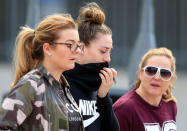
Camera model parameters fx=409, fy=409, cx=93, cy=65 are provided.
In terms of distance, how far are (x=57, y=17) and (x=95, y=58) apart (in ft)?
1.69

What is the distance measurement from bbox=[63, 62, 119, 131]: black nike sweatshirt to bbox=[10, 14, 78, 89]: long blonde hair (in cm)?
46

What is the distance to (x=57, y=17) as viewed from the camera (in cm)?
221

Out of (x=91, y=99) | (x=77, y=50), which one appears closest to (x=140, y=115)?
(x=91, y=99)

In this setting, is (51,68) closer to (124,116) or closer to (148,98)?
(124,116)

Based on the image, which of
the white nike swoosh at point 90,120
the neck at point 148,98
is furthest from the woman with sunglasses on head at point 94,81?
the neck at point 148,98

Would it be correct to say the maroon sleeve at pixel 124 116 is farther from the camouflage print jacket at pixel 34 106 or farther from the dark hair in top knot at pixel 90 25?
the camouflage print jacket at pixel 34 106

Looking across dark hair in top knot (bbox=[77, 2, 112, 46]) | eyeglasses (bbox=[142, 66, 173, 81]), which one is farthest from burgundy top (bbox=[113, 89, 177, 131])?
dark hair in top knot (bbox=[77, 2, 112, 46])

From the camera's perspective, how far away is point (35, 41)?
2.18 metres

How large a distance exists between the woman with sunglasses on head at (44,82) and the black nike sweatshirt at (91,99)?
262mm

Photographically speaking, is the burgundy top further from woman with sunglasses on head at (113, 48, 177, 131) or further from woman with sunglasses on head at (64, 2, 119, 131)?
woman with sunglasses on head at (64, 2, 119, 131)

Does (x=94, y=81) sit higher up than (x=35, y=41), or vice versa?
(x=35, y=41)

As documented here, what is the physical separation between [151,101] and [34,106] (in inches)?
58.7

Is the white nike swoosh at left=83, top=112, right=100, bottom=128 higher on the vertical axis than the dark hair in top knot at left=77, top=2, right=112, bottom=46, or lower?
lower

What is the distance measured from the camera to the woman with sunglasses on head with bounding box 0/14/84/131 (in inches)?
75.6
